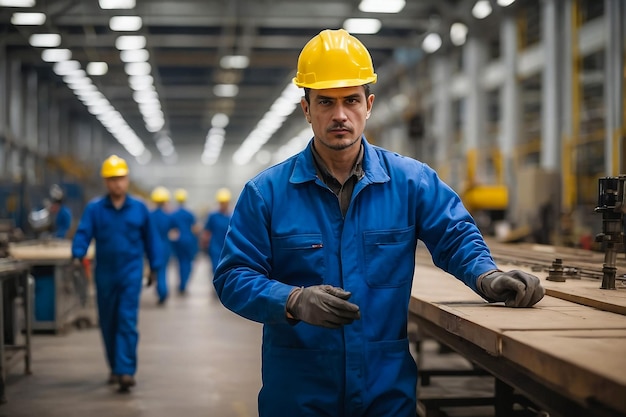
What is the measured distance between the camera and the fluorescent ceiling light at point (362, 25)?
15789 mm

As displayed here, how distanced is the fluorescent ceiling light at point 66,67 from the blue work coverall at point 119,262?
1340cm

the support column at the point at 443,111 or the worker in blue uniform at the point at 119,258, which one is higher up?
the support column at the point at 443,111

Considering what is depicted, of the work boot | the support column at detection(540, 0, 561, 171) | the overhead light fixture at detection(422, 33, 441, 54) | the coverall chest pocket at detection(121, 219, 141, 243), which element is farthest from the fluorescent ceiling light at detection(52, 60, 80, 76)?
the work boot

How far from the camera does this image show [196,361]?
8.44 m

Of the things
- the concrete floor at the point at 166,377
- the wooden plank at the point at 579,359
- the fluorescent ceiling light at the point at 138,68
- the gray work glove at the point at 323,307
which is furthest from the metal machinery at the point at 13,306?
the fluorescent ceiling light at the point at 138,68

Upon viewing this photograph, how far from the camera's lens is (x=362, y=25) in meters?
16.0

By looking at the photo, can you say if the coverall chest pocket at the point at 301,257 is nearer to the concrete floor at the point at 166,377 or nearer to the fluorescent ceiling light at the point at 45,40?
the concrete floor at the point at 166,377

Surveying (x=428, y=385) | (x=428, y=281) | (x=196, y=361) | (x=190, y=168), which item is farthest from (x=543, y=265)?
(x=190, y=168)

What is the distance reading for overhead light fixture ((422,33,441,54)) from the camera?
666 inches

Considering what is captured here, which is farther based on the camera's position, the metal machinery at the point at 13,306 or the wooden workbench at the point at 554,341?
the metal machinery at the point at 13,306

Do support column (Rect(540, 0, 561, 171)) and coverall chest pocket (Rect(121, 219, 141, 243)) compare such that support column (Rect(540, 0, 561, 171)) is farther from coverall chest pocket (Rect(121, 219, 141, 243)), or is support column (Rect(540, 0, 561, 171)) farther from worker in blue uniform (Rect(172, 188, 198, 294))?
coverall chest pocket (Rect(121, 219, 141, 243))

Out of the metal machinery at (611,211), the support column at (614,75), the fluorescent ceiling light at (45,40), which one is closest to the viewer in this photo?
the metal machinery at (611,211)

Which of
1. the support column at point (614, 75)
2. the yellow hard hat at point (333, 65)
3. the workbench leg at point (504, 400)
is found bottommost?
the workbench leg at point (504, 400)

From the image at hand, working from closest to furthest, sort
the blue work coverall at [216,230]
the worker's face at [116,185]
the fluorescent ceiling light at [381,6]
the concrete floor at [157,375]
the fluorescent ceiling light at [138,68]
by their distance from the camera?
the concrete floor at [157,375] → the worker's face at [116,185] → the fluorescent ceiling light at [381,6] → the blue work coverall at [216,230] → the fluorescent ceiling light at [138,68]
